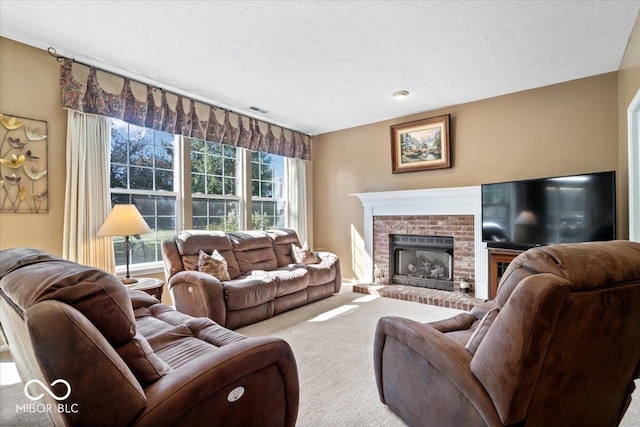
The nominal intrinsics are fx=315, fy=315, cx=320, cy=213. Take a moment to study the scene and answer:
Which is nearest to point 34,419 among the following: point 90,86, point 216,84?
point 90,86

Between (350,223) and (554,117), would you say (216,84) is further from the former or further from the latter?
(554,117)

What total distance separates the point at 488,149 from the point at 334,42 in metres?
2.60

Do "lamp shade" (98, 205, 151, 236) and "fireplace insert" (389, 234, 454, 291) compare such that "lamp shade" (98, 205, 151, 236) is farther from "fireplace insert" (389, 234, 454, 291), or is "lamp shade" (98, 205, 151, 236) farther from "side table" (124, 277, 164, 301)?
"fireplace insert" (389, 234, 454, 291)

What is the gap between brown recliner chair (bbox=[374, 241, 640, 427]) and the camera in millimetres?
979

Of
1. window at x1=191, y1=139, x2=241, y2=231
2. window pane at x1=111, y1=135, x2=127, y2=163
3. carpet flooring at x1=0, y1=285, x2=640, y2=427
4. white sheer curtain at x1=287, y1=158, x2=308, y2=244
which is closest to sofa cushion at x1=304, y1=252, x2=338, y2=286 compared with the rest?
carpet flooring at x1=0, y1=285, x2=640, y2=427

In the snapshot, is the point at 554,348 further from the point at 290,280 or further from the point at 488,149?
the point at 488,149

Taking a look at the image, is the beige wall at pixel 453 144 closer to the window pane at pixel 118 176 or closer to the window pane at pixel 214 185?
the window pane at pixel 118 176

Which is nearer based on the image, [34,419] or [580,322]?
[580,322]

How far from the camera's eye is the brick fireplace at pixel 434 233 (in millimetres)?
4234

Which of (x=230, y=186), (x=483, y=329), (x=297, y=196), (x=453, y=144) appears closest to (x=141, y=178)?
(x=230, y=186)

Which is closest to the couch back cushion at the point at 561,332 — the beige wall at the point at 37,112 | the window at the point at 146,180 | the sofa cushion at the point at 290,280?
the sofa cushion at the point at 290,280

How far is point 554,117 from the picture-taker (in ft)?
12.0

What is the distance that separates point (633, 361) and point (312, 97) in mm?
3714

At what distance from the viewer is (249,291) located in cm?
318
